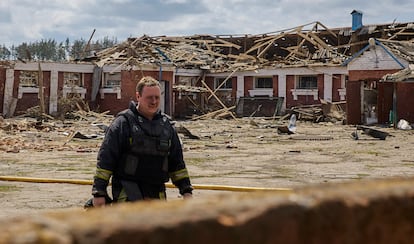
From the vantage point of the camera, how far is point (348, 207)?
1.60m

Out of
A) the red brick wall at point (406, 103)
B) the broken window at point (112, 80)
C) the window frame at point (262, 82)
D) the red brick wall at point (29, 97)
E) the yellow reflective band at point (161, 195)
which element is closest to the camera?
the yellow reflective band at point (161, 195)

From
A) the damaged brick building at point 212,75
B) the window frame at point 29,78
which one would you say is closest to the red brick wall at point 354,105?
the damaged brick building at point 212,75

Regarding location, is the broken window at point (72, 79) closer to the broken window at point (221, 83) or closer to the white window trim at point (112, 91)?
the white window trim at point (112, 91)

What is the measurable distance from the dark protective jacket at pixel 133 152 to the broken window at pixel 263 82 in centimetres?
3557

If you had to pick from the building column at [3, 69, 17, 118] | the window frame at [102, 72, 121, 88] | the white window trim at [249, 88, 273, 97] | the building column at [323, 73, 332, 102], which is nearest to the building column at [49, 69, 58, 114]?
the building column at [3, 69, 17, 118]

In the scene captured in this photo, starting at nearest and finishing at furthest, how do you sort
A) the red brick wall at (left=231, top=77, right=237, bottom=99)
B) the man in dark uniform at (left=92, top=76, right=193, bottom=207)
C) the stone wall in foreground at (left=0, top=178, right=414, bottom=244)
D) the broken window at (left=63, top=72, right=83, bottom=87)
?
the stone wall in foreground at (left=0, top=178, right=414, bottom=244), the man in dark uniform at (left=92, top=76, right=193, bottom=207), the broken window at (left=63, top=72, right=83, bottom=87), the red brick wall at (left=231, top=77, right=237, bottom=99)

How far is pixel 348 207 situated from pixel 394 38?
38.7 meters

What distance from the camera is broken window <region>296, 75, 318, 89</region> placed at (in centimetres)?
3828

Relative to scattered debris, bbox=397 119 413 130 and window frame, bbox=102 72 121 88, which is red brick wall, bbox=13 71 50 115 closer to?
window frame, bbox=102 72 121 88

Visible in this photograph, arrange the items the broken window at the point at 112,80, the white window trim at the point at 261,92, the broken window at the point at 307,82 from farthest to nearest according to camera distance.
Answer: the white window trim at the point at 261,92 → the broken window at the point at 307,82 → the broken window at the point at 112,80

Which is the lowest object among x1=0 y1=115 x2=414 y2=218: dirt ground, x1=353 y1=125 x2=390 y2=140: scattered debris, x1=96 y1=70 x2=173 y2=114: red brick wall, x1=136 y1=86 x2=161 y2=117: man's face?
x1=0 y1=115 x2=414 y2=218: dirt ground

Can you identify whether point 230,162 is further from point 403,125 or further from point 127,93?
point 127,93

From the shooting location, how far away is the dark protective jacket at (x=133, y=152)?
4.73m

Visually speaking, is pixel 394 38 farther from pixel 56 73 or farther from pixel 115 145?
pixel 115 145
